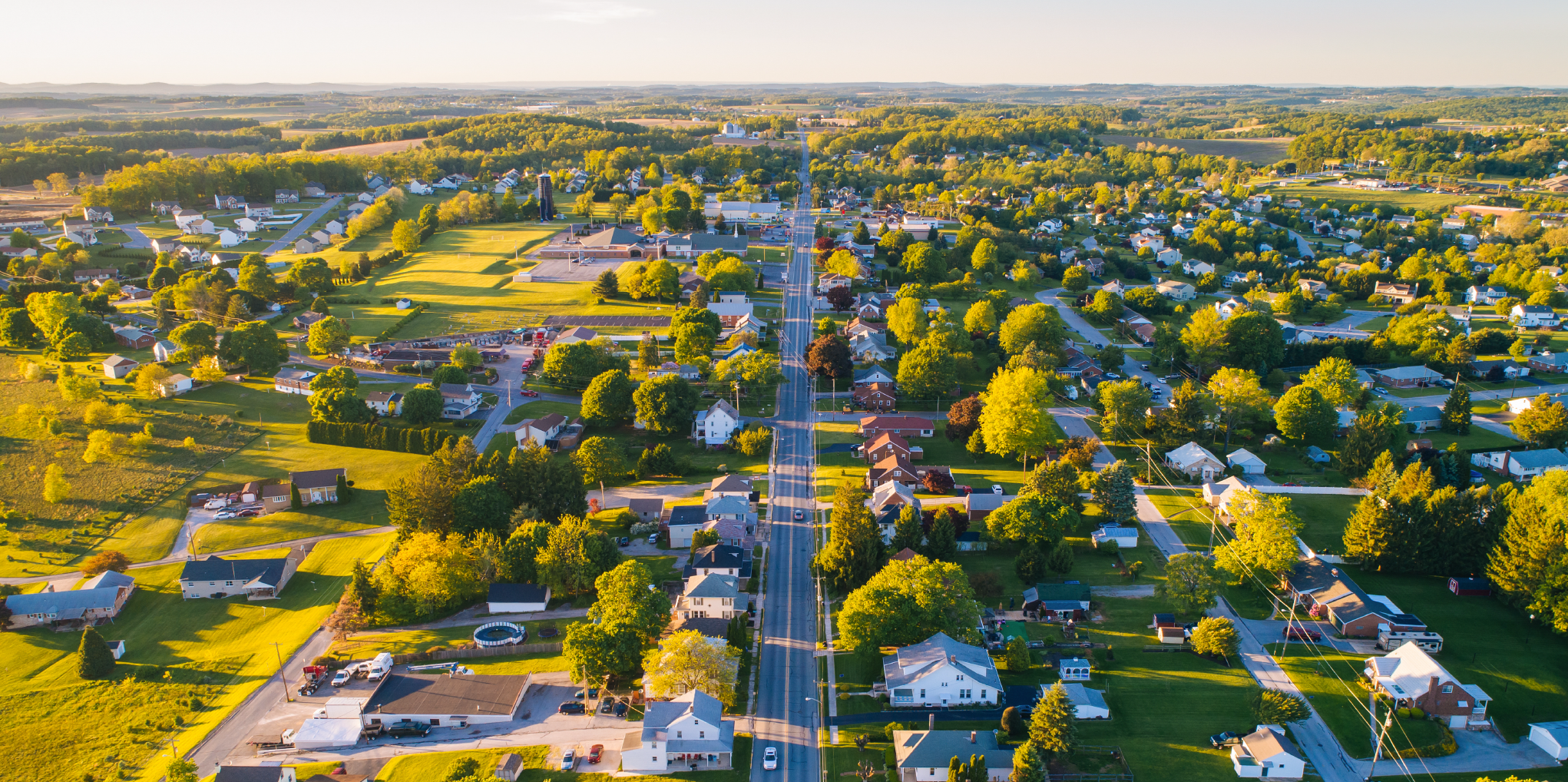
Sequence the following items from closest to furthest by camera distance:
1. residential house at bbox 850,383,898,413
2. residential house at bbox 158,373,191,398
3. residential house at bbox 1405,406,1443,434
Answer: residential house at bbox 1405,406,1443,434, residential house at bbox 850,383,898,413, residential house at bbox 158,373,191,398

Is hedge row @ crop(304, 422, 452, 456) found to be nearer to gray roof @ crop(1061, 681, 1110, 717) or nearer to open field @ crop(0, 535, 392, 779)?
open field @ crop(0, 535, 392, 779)

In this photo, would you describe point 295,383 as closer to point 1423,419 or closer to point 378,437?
point 378,437

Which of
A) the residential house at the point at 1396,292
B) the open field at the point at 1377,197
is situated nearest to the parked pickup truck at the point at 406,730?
the residential house at the point at 1396,292

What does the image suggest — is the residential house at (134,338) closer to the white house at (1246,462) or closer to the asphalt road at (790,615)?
the asphalt road at (790,615)

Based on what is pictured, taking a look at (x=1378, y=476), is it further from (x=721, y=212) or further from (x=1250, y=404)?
(x=721, y=212)

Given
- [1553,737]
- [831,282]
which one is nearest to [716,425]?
[831,282]

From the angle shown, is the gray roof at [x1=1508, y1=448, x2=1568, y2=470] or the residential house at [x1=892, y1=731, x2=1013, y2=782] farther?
the gray roof at [x1=1508, y1=448, x2=1568, y2=470]

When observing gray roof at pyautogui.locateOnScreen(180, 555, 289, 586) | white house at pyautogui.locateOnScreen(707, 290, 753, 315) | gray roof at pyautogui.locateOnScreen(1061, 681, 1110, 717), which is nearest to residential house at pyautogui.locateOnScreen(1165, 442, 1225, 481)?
gray roof at pyautogui.locateOnScreen(1061, 681, 1110, 717)
